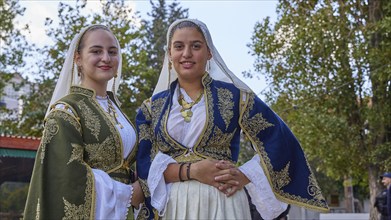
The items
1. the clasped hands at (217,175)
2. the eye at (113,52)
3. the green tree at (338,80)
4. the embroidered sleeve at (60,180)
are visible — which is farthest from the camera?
the green tree at (338,80)

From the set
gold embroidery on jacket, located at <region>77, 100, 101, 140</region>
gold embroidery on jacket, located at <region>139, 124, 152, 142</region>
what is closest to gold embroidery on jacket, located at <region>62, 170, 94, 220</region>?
gold embroidery on jacket, located at <region>77, 100, 101, 140</region>

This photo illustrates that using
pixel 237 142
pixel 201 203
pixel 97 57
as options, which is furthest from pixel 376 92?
pixel 201 203

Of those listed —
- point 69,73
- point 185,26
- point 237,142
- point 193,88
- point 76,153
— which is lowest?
point 76,153

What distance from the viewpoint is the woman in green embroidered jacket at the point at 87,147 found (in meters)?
2.77

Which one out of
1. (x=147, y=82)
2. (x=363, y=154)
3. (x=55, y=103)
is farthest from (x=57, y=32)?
(x=55, y=103)

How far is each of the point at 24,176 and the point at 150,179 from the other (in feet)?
29.0

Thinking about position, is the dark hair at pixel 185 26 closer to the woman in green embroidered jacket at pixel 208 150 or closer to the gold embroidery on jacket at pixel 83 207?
the woman in green embroidered jacket at pixel 208 150

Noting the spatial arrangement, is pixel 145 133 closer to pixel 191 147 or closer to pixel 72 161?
pixel 191 147

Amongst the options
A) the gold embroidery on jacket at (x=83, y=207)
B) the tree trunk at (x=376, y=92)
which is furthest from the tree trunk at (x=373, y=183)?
the gold embroidery on jacket at (x=83, y=207)

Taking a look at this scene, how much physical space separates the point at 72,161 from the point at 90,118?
0.31m

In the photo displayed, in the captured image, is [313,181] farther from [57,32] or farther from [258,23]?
[57,32]

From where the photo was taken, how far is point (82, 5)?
17203 millimetres

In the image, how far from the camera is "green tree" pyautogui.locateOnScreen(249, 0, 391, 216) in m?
13.1

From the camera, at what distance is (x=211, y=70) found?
128 inches
